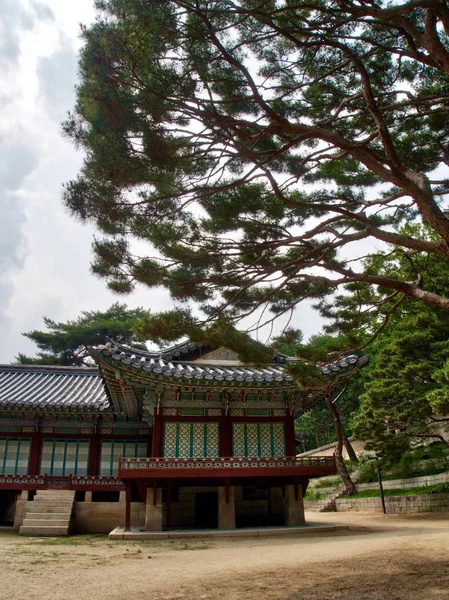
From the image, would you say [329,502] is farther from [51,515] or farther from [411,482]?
[51,515]

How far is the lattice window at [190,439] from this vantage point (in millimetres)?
16062

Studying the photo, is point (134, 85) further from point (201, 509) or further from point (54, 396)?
point (54, 396)

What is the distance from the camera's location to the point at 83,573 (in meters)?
Result: 8.44

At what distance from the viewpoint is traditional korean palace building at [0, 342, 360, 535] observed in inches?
603

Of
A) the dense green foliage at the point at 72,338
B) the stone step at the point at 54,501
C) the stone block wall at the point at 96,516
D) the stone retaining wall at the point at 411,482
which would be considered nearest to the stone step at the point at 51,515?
the stone step at the point at 54,501

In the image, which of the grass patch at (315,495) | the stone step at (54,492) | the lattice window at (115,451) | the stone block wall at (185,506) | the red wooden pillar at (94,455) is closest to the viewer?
the stone block wall at (185,506)

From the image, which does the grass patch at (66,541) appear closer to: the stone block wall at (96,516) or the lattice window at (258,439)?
the stone block wall at (96,516)

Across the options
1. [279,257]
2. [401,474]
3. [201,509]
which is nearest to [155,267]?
[279,257]

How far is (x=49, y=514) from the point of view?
55.4 ft

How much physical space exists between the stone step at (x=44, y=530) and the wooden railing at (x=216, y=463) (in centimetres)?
359

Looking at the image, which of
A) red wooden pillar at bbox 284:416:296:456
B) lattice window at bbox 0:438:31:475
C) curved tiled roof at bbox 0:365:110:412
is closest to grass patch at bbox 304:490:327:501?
red wooden pillar at bbox 284:416:296:456

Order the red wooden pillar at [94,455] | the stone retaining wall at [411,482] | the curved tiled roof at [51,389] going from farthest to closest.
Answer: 1. the stone retaining wall at [411,482]
2. the red wooden pillar at [94,455]
3. the curved tiled roof at [51,389]

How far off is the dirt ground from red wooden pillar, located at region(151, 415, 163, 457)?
10.3ft

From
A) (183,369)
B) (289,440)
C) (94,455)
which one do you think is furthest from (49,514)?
(289,440)
